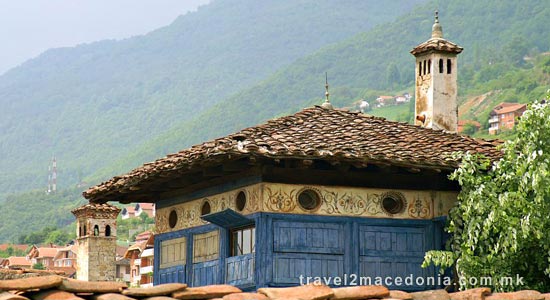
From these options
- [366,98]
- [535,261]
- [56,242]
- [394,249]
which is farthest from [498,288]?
[366,98]

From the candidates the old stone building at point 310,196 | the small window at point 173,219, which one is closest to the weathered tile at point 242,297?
the old stone building at point 310,196

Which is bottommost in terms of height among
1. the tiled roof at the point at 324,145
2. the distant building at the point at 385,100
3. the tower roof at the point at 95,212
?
the tiled roof at the point at 324,145

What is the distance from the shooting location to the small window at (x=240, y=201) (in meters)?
15.6

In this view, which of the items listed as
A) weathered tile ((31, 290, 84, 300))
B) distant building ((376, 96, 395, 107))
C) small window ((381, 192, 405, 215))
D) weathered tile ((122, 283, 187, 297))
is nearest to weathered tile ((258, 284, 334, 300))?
weathered tile ((122, 283, 187, 297))

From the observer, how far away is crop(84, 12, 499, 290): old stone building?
49.1 ft

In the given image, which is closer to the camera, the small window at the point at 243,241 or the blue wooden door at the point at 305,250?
the blue wooden door at the point at 305,250

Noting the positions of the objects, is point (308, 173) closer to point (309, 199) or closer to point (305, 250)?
point (309, 199)

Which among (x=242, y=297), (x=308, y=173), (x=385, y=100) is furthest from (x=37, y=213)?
(x=242, y=297)

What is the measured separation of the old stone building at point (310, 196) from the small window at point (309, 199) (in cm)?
1

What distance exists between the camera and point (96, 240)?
46156mm

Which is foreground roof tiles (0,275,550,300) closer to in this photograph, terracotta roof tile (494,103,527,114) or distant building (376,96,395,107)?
terracotta roof tile (494,103,527,114)

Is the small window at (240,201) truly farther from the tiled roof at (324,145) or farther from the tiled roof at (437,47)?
the tiled roof at (437,47)

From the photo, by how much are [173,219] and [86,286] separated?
29.7 feet

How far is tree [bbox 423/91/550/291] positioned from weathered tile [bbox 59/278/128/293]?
665cm
